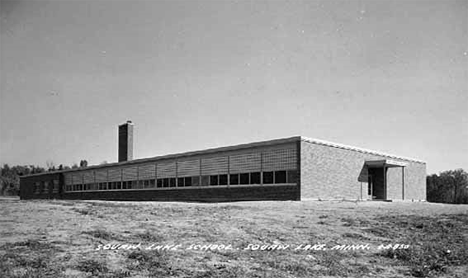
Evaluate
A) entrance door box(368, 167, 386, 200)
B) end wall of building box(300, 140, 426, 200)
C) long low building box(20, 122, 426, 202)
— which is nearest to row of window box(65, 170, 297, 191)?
long low building box(20, 122, 426, 202)

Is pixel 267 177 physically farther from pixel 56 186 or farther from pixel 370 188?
pixel 56 186

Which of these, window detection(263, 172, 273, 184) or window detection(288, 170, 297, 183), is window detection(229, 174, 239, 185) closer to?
window detection(263, 172, 273, 184)

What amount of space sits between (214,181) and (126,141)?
1812 cm

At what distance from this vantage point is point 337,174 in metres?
29.9

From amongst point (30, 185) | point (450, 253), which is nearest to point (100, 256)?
point (450, 253)

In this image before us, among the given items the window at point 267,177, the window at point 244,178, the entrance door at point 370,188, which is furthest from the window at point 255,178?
the entrance door at point 370,188

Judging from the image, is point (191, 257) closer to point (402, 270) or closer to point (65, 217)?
point (402, 270)

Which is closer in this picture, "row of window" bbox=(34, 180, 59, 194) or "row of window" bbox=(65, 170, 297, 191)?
"row of window" bbox=(65, 170, 297, 191)

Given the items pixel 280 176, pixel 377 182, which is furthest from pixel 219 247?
pixel 377 182

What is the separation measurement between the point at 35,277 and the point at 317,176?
22.9 metres

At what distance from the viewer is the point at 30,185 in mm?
64938

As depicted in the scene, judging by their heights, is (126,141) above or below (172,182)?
above

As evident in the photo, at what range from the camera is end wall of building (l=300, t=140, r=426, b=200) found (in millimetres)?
27453

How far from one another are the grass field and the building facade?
14.0m
